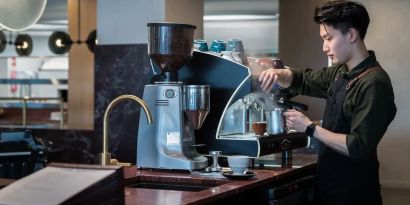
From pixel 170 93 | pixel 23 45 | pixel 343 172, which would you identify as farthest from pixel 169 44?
pixel 23 45

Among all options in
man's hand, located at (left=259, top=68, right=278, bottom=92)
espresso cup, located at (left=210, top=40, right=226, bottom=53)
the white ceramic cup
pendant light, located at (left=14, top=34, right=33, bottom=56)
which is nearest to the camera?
the white ceramic cup

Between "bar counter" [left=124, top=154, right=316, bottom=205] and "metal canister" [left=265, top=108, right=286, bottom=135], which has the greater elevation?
"metal canister" [left=265, top=108, right=286, bottom=135]

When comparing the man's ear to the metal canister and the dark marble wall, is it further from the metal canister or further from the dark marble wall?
the dark marble wall

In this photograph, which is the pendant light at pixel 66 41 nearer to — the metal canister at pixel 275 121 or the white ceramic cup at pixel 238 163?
the metal canister at pixel 275 121

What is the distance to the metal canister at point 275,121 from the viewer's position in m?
3.34

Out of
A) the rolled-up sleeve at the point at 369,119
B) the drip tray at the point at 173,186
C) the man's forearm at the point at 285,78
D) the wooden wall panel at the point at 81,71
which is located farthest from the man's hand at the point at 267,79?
the wooden wall panel at the point at 81,71

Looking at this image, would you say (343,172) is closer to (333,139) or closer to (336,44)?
(333,139)

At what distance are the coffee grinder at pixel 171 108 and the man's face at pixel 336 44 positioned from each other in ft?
1.92

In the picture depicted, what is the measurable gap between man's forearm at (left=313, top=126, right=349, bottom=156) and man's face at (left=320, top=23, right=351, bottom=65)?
34 cm

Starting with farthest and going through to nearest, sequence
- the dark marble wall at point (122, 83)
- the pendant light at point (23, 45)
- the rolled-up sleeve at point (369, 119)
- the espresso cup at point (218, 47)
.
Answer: the pendant light at point (23, 45), the dark marble wall at point (122, 83), the espresso cup at point (218, 47), the rolled-up sleeve at point (369, 119)

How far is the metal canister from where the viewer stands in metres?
3.34

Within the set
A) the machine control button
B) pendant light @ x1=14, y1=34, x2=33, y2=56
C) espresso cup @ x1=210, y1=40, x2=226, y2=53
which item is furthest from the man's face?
pendant light @ x1=14, y1=34, x2=33, y2=56

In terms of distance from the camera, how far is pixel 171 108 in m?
2.99

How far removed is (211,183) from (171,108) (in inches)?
16.9
